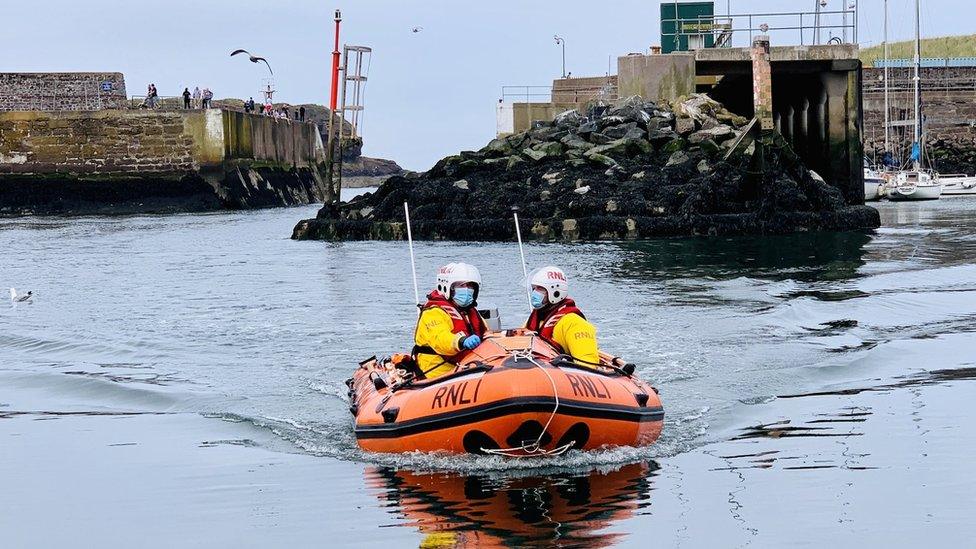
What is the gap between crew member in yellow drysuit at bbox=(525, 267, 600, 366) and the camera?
1059 cm

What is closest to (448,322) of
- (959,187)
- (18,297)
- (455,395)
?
(455,395)

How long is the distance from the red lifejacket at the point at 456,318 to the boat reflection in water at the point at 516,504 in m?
1.10

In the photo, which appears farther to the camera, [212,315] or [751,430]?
[212,315]

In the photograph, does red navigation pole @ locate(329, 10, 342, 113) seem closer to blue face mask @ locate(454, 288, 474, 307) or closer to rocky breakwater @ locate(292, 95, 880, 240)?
rocky breakwater @ locate(292, 95, 880, 240)

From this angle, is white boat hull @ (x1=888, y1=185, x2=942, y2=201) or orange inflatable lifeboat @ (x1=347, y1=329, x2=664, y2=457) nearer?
orange inflatable lifeboat @ (x1=347, y1=329, x2=664, y2=457)

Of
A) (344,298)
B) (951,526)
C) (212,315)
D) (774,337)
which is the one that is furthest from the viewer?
(344,298)

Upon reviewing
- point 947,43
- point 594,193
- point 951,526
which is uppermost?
point 947,43

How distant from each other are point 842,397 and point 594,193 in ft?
61.5

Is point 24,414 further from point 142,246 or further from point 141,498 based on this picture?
point 142,246

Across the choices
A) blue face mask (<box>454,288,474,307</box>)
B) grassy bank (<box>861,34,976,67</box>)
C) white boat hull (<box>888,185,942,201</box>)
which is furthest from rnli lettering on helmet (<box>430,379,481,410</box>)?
grassy bank (<box>861,34,976,67</box>)

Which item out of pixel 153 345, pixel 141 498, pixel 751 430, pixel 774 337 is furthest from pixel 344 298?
pixel 141 498

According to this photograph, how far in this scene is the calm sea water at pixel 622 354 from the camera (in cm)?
869

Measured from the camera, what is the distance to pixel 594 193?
31.3 m

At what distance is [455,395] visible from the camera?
9656 millimetres
